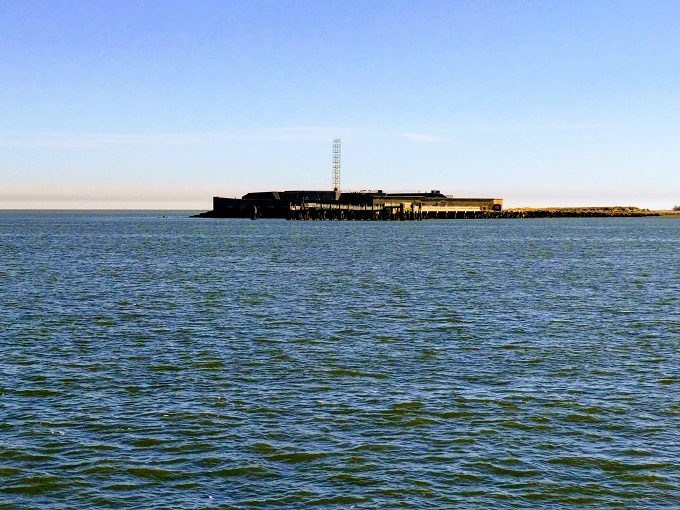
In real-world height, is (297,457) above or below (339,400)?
below

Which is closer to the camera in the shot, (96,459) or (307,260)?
(96,459)

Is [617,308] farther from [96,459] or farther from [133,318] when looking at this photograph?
[96,459]

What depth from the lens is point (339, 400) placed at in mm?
24453

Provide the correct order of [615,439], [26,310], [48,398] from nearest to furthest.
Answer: [615,439], [48,398], [26,310]

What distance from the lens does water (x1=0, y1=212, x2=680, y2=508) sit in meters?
17.7

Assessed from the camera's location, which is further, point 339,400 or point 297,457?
point 339,400

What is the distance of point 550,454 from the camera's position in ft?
64.6

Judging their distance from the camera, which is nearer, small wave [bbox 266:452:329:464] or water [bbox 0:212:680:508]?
water [bbox 0:212:680:508]

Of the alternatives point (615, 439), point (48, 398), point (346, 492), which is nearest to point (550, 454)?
point (615, 439)

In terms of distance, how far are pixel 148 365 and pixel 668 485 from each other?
59.7ft

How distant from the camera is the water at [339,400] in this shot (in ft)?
58.0

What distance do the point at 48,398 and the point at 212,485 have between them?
9189 millimetres

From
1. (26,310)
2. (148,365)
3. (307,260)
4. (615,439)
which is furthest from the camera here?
(307,260)

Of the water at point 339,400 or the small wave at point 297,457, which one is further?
the small wave at point 297,457
